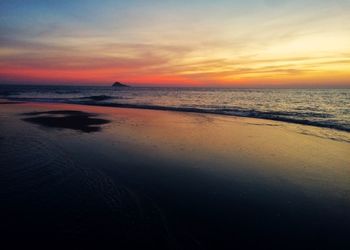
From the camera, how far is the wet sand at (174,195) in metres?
4.16

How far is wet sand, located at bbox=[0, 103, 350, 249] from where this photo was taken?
13.7ft

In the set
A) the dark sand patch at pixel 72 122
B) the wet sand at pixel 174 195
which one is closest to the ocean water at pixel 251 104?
the wet sand at pixel 174 195

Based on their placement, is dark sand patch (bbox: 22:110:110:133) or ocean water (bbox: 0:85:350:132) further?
ocean water (bbox: 0:85:350:132)

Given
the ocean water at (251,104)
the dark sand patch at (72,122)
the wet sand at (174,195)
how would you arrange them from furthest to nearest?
the ocean water at (251,104) < the dark sand patch at (72,122) < the wet sand at (174,195)

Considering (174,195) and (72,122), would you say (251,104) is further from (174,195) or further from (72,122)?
(174,195)

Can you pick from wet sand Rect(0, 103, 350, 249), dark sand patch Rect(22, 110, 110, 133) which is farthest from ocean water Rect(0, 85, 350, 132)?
dark sand patch Rect(22, 110, 110, 133)

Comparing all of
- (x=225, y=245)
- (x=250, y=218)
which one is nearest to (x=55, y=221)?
(x=225, y=245)

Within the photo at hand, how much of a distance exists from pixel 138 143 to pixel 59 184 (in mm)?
5075

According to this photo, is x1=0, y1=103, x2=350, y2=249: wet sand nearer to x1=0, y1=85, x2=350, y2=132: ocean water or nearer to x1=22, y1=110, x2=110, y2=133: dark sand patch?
x1=22, y1=110, x2=110, y2=133: dark sand patch

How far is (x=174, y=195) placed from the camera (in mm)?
5707

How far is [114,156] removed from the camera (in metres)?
8.81

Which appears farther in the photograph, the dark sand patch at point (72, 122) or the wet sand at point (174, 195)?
the dark sand patch at point (72, 122)

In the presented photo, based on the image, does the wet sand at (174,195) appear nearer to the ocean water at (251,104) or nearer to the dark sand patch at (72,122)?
the dark sand patch at (72,122)

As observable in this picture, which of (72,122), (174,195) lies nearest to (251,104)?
(72,122)
